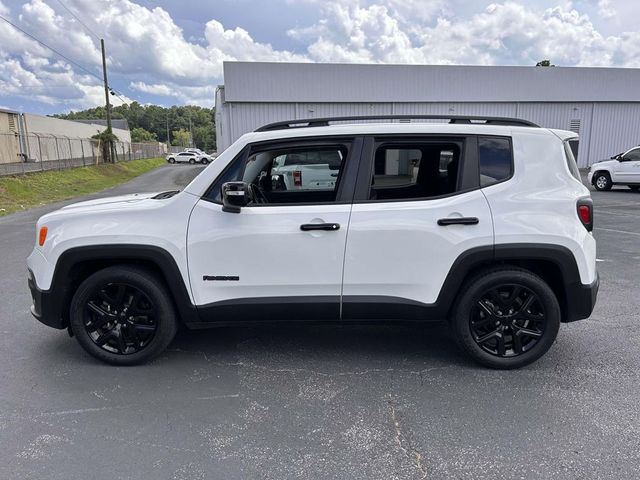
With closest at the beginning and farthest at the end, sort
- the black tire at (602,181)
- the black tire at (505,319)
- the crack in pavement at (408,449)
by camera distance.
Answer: the crack in pavement at (408,449) → the black tire at (505,319) → the black tire at (602,181)

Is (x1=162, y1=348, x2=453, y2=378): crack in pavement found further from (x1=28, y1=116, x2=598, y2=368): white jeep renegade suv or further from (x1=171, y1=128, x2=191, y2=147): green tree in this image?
(x1=171, y1=128, x2=191, y2=147): green tree

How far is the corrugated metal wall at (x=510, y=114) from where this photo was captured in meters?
23.2

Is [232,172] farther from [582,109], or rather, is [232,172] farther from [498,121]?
[582,109]

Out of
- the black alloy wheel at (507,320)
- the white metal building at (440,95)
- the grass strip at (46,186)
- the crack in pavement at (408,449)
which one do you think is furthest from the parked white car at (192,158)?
the crack in pavement at (408,449)

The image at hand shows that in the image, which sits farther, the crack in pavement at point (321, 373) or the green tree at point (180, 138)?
the green tree at point (180, 138)

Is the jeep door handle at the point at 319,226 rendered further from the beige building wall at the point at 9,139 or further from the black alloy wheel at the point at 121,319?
the beige building wall at the point at 9,139

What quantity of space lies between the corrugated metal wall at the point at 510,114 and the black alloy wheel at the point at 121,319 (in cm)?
2014

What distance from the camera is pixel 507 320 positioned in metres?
3.48

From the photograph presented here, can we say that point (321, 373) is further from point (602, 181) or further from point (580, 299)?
point (602, 181)

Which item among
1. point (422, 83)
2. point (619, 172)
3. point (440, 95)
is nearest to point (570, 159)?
point (619, 172)

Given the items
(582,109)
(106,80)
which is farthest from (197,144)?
(582,109)

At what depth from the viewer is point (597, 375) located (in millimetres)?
3447

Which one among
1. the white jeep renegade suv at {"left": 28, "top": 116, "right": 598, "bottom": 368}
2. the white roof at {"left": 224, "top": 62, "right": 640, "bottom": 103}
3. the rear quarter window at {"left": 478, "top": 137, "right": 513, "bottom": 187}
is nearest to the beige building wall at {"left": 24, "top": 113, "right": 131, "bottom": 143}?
the white roof at {"left": 224, "top": 62, "right": 640, "bottom": 103}

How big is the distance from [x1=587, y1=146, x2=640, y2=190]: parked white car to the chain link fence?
2445 centimetres
